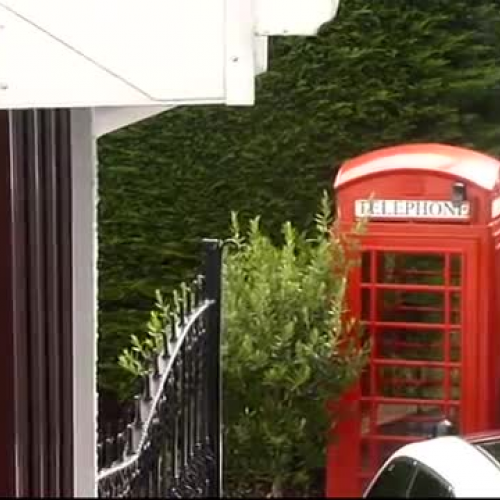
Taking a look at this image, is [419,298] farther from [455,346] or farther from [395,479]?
[395,479]

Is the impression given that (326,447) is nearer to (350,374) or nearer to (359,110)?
(350,374)

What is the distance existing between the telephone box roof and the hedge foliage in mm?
28

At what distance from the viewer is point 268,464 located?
348 cm

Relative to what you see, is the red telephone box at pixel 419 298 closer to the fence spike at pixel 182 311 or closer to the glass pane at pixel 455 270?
the glass pane at pixel 455 270

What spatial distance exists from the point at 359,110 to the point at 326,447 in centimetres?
92

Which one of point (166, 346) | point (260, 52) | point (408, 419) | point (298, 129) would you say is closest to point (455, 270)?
point (408, 419)

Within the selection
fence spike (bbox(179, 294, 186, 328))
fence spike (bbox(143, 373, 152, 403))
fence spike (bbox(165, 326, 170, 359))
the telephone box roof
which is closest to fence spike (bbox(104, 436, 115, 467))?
fence spike (bbox(143, 373, 152, 403))

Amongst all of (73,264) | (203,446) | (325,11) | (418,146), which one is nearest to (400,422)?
(203,446)

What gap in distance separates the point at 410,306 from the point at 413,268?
0.36 feet

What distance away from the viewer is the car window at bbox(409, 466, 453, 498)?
1.92 m

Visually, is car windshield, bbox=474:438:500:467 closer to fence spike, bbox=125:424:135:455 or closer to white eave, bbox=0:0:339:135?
white eave, bbox=0:0:339:135

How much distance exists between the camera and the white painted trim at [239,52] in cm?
183

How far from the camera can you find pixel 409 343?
137 inches

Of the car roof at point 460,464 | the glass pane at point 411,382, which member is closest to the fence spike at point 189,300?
the glass pane at point 411,382
